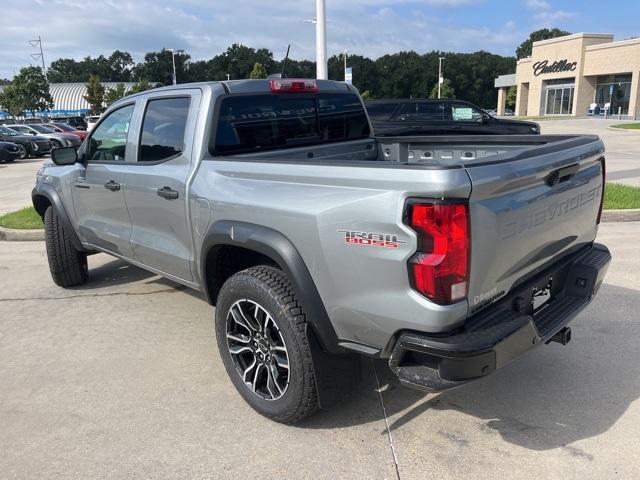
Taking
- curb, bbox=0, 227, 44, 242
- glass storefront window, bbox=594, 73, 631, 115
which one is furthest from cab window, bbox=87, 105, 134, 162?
glass storefront window, bbox=594, 73, 631, 115

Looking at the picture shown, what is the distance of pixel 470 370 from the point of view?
7.64 ft

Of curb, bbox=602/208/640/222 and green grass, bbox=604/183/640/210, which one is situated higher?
green grass, bbox=604/183/640/210

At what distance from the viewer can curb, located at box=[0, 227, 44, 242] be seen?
798 cm

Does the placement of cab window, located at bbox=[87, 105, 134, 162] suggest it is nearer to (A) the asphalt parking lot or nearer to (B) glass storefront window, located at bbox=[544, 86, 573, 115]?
(A) the asphalt parking lot

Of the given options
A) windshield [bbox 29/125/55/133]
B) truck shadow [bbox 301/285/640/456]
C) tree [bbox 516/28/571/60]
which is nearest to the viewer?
truck shadow [bbox 301/285/640/456]

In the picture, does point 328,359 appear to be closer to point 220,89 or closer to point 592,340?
point 220,89

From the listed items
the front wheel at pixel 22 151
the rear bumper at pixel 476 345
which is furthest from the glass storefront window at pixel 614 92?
the rear bumper at pixel 476 345

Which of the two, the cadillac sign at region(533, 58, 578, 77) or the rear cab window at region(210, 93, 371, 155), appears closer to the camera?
the rear cab window at region(210, 93, 371, 155)

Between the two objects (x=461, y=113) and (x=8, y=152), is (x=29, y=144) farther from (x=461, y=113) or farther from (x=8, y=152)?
(x=461, y=113)

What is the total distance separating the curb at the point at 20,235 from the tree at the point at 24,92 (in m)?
50.0

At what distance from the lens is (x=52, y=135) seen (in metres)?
26.5

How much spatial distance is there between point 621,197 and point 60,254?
25.6 feet

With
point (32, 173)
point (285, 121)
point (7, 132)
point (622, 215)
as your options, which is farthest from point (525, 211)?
point (7, 132)

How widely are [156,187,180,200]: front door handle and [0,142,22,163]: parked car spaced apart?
21.9 metres
